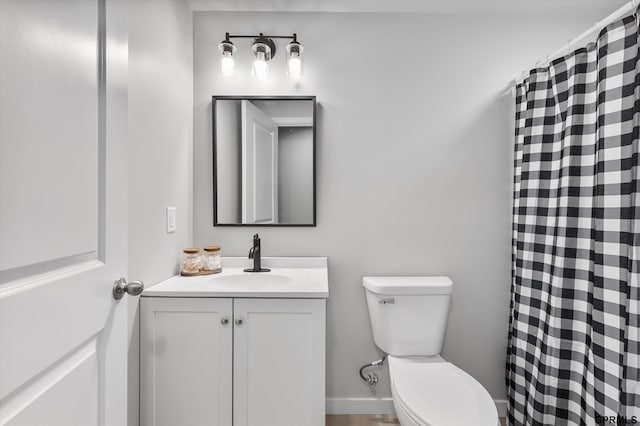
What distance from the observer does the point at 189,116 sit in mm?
1909

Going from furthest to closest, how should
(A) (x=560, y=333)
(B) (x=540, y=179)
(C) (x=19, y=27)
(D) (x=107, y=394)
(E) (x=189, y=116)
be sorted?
(E) (x=189, y=116), (B) (x=540, y=179), (A) (x=560, y=333), (D) (x=107, y=394), (C) (x=19, y=27)

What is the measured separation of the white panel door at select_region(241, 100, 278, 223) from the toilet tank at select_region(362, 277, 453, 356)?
2.50ft

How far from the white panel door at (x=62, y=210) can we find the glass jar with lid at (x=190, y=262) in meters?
0.79

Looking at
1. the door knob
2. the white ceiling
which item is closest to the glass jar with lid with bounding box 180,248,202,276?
the door knob

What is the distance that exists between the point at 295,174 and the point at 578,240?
1349 millimetres

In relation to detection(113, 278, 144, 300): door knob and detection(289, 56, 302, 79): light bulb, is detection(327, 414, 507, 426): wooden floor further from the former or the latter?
Answer: detection(289, 56, 302, 79): light bulb

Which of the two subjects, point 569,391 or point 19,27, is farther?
point 569,391

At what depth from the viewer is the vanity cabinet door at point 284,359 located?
1.45m

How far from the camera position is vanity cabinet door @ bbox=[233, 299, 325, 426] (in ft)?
4.75

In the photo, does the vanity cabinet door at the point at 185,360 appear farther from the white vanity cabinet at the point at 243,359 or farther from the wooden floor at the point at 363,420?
the wooden floor at the point at 363,420

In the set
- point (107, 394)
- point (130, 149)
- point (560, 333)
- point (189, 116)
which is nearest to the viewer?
point (107, 394)

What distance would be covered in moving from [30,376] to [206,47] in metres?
1.81

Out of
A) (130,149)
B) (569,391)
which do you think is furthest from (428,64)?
(569,391)

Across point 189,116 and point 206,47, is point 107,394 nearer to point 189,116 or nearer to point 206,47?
point 189,116
